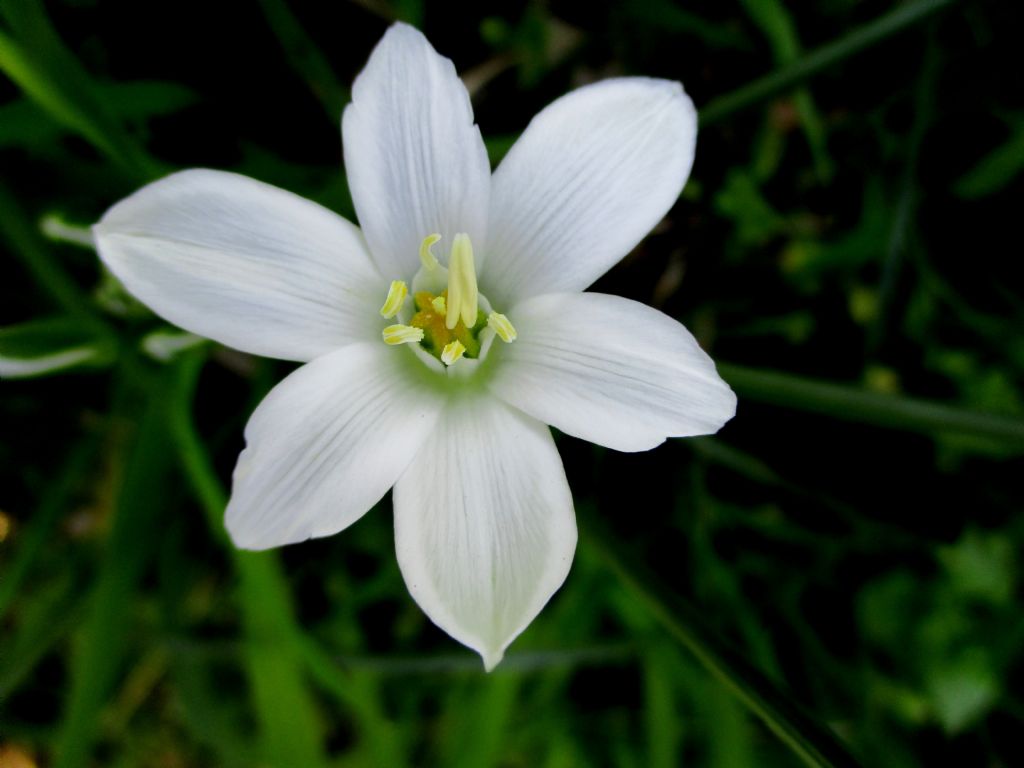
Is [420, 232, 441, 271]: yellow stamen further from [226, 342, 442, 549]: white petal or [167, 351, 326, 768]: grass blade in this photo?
[167, 351, 326, 768]: grass blade

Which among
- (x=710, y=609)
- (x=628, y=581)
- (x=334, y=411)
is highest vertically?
(x=334, y=411)

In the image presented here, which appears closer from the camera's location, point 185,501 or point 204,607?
point 185,501

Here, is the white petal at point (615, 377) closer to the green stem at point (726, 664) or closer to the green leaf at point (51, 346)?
the green stem at point (726, 664)

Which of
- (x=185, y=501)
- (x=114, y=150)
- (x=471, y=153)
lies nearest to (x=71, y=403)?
(x=185, y=501)

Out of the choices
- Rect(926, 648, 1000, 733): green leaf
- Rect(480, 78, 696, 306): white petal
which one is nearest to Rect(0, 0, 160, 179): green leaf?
Rect(480, 78, 696, 306): white petal

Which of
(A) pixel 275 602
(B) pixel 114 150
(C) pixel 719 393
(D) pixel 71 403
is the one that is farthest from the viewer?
(D) pixel 71 403

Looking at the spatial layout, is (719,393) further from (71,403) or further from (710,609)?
(71,403)

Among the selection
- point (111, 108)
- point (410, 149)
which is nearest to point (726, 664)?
point (410, 149)

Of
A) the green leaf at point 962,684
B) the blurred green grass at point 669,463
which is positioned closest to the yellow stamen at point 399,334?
the blurred green grass at point 669,463
